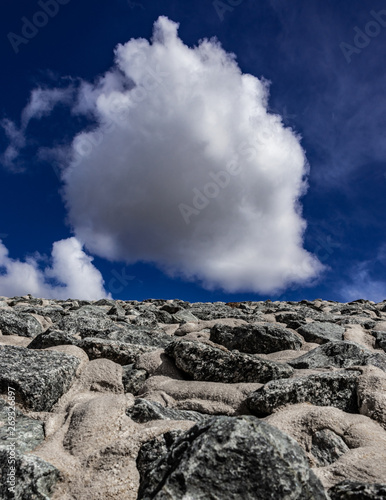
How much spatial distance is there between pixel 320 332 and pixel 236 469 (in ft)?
23.3

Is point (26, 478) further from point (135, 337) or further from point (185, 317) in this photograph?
point (185, 317)

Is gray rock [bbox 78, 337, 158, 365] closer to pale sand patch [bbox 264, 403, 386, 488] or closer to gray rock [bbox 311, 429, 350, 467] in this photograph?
pale sand patch [bbox 264, 403, 386, 488]

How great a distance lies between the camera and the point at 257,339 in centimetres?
739

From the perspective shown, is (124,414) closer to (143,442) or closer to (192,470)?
(143,442)

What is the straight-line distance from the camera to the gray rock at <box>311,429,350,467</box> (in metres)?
3.59

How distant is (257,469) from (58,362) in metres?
3.65

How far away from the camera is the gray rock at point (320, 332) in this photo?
8.67 metres

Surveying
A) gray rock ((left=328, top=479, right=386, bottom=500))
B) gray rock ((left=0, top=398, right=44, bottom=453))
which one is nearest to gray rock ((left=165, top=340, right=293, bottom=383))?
gray rock ((left=0, top=398, right=44, bottom=453))

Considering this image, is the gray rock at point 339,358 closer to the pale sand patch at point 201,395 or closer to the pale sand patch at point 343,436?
the pale sand patch at point 201,395

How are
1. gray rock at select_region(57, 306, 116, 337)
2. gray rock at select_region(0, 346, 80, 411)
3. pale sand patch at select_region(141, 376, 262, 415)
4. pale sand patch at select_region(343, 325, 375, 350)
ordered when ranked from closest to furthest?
gray rock at select_region(0, 346, 80, 411)
pale sand patch at select_region(141, 376, 262, 415)
gray rock at select_region(57, 306, 116, 337)
pale sand patch at select_region(343, 325, 375, 350)

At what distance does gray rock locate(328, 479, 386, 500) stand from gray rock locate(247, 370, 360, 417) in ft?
4.94

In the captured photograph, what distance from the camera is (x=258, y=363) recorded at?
5426 millimetres

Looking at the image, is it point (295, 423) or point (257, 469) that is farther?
point (295, 423)

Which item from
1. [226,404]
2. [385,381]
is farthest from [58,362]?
[385,381]
